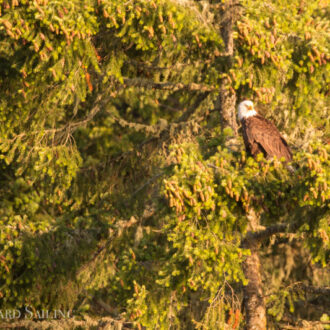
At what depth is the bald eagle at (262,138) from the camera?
25.7 ft

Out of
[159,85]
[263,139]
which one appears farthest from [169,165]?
[159,85]

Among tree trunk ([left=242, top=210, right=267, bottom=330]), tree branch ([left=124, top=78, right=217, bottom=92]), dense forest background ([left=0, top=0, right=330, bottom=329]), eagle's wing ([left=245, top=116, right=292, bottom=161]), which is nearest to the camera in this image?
dense forest background ([left=0, top=0, right=330, bottom=329])

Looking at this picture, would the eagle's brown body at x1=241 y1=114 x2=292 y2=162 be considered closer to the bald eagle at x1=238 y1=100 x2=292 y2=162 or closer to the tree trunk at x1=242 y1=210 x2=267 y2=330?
the bald eagle at x1=238 y1=100 x2=292 y2=162

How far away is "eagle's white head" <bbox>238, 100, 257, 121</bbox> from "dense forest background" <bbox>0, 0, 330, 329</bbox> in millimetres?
308

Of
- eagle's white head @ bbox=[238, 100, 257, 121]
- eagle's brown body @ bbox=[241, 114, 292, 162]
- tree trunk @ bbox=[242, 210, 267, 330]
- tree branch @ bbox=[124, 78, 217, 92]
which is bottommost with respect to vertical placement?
tree trunk @ bbox=[242, 210, 267, 330]

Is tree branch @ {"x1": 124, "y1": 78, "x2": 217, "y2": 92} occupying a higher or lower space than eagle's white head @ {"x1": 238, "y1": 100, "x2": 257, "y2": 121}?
higher

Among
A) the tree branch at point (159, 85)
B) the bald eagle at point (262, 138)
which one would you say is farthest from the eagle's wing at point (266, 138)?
the tree branch at point (159, 85)

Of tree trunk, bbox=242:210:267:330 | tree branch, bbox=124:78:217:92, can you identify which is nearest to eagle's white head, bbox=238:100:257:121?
tree branch, bbox=124:78:217:92

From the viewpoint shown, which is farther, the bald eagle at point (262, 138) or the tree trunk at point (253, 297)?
the tree trunk at point (253, 297)

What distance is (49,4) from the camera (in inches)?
258

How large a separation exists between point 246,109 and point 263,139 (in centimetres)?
100

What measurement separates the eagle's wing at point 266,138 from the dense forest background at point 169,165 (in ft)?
0.81

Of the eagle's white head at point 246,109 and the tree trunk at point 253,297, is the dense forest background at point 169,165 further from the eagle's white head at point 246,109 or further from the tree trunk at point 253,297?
the eagle's white head at point 246,109

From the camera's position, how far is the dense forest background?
6.19m
